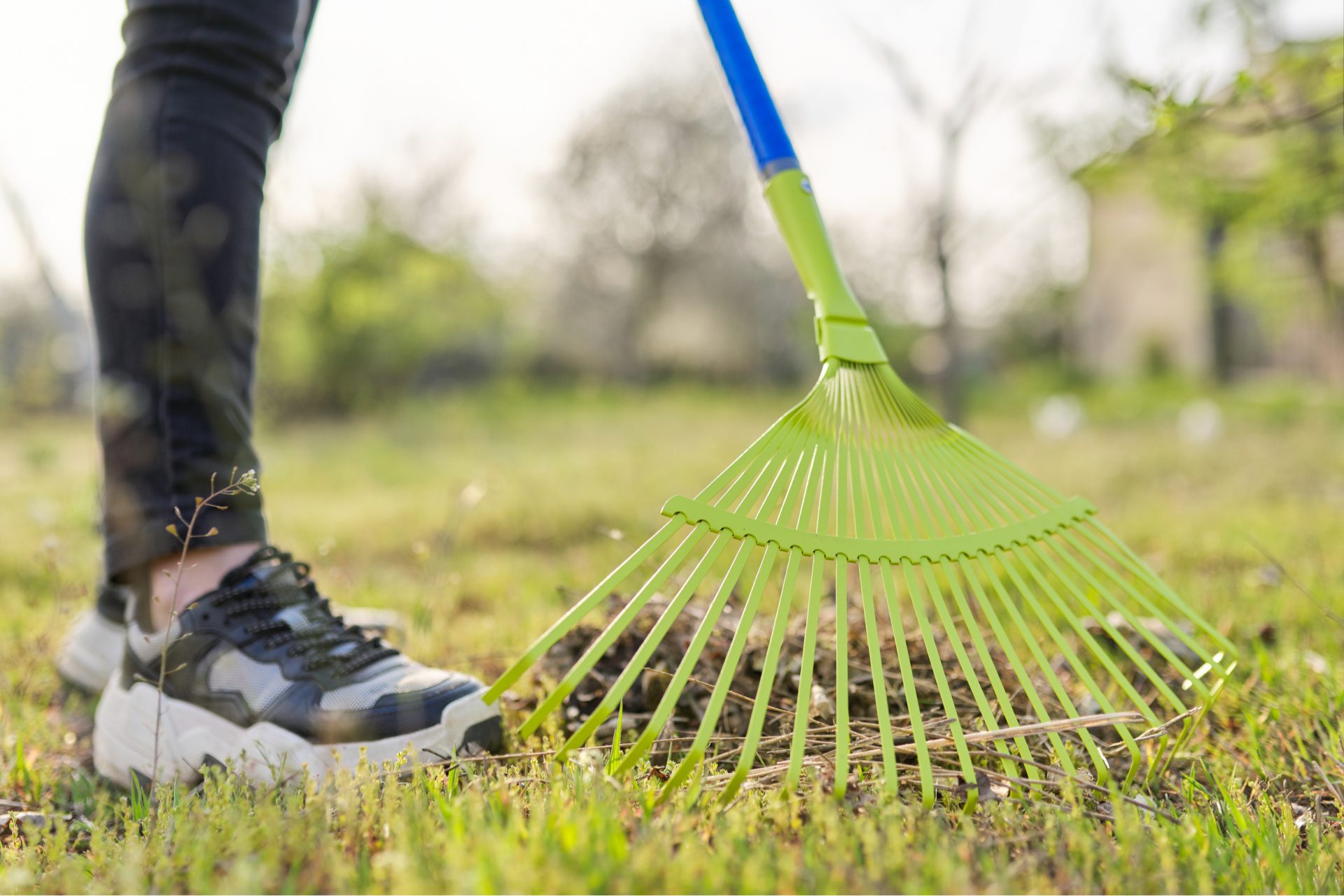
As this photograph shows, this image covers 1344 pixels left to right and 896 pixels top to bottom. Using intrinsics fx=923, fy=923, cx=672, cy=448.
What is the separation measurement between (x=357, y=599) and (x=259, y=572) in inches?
39.4

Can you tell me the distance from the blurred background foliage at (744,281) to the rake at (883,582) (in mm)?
781

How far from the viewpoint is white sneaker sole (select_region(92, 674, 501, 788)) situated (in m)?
1.09

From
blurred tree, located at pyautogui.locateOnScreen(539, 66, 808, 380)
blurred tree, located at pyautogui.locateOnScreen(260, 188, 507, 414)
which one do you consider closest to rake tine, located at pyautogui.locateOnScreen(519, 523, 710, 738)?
blurred tree, located at pyautogui.locateOnScreen(260, 188, 507, 414)

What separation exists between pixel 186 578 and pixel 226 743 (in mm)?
213

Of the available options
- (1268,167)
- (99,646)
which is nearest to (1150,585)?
Result: (99,646)

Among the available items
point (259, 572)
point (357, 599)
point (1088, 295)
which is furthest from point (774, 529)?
point (1088, 295)

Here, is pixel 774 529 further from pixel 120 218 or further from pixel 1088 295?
pixel 1088 295

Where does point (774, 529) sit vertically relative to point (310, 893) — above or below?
above

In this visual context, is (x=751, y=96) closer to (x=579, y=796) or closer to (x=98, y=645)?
(x=579, y=796)

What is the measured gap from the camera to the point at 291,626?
119cm

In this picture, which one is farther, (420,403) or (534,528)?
(420,403)

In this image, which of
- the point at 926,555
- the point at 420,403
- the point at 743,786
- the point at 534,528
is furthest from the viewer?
the point at 420,403

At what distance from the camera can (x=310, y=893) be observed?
0.74 m

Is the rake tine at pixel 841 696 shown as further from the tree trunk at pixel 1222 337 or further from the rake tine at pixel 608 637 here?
the tree trunk at pixel 1222 337
